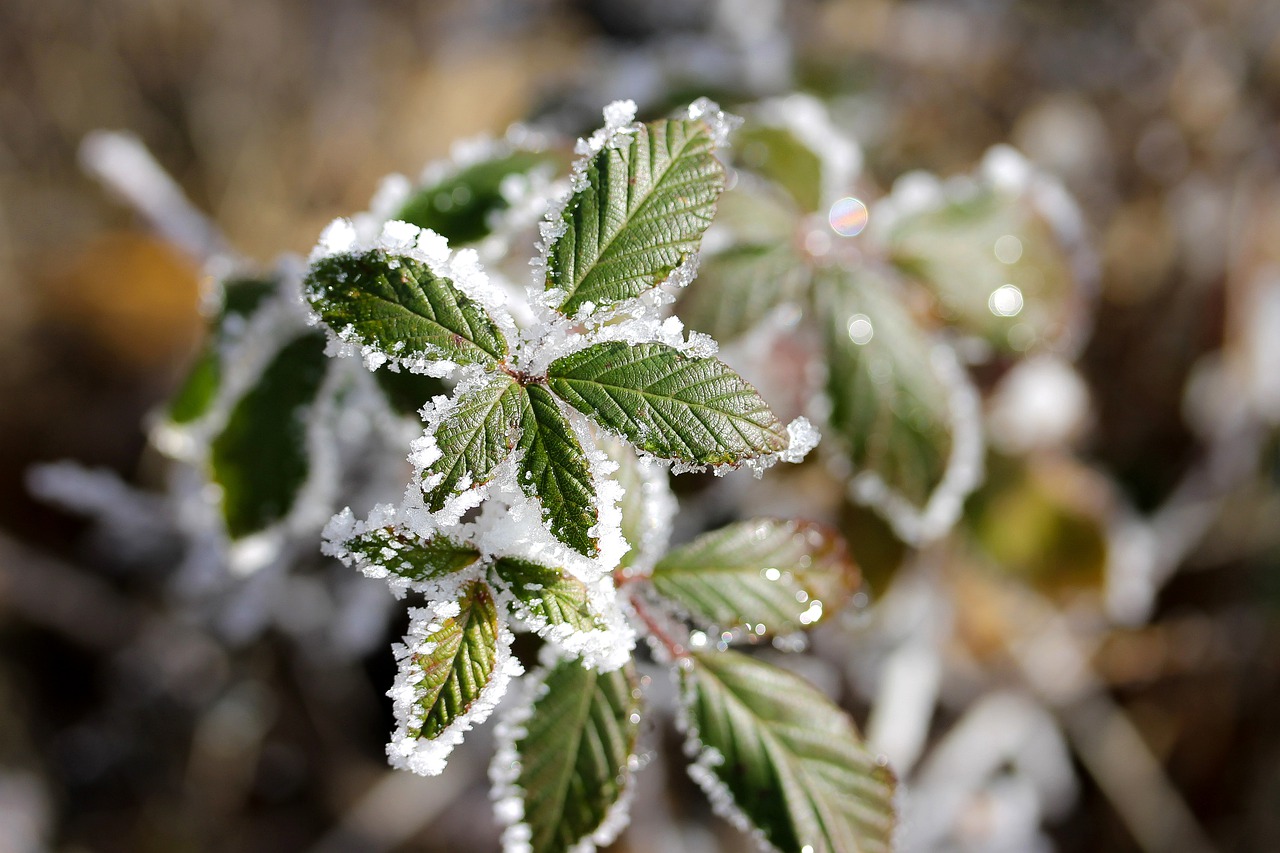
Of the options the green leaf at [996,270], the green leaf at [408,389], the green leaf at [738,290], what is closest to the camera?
the green leaf at [408,389]

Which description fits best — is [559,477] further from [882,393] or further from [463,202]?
[882,393]

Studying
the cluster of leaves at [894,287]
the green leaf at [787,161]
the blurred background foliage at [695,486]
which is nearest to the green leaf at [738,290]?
the cluster of leaves at [894,287]

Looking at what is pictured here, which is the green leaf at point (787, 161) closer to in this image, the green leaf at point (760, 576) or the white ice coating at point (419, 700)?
the green leaf at point (760, 576)

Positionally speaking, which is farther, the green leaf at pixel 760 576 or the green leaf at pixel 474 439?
the green leaf at pixel 760 576

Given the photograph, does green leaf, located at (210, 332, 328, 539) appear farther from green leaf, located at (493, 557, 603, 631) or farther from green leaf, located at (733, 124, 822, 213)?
green leaf, located at (733, 124, 822, 213)

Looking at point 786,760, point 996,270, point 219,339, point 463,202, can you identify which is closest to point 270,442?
point 219,339

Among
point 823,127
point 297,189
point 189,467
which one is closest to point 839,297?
point 823,127
